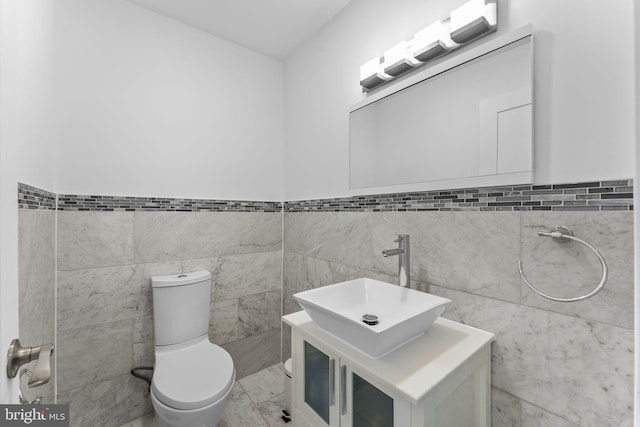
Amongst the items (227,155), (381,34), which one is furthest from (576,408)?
(227,155)

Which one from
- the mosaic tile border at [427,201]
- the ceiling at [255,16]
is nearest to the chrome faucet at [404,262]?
the mosaic tile border at [427,201]

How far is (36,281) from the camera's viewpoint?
111 centimetres

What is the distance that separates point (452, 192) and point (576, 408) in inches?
32.2

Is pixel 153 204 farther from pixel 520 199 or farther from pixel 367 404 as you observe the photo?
pixel 520 199

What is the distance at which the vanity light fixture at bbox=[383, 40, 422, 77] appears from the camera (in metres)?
1.32

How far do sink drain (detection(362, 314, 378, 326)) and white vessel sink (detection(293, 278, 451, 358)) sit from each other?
0.05ft

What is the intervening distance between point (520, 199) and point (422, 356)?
0.66 m

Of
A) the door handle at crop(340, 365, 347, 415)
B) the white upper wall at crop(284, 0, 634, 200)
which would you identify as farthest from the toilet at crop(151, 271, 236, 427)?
the white upper wall at crop(284, 0, 634, 200)

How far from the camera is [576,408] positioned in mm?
872

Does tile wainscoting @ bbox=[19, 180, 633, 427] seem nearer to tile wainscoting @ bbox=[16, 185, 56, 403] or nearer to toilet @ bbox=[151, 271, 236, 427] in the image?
tile wainscoting @ bbox=[16, 185, 56, 403]

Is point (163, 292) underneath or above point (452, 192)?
underneath

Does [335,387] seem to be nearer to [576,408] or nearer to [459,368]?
[459,368]

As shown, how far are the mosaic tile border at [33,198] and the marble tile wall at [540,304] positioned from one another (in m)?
1.52

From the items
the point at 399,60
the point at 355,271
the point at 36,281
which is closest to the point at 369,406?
the point at 355,271
